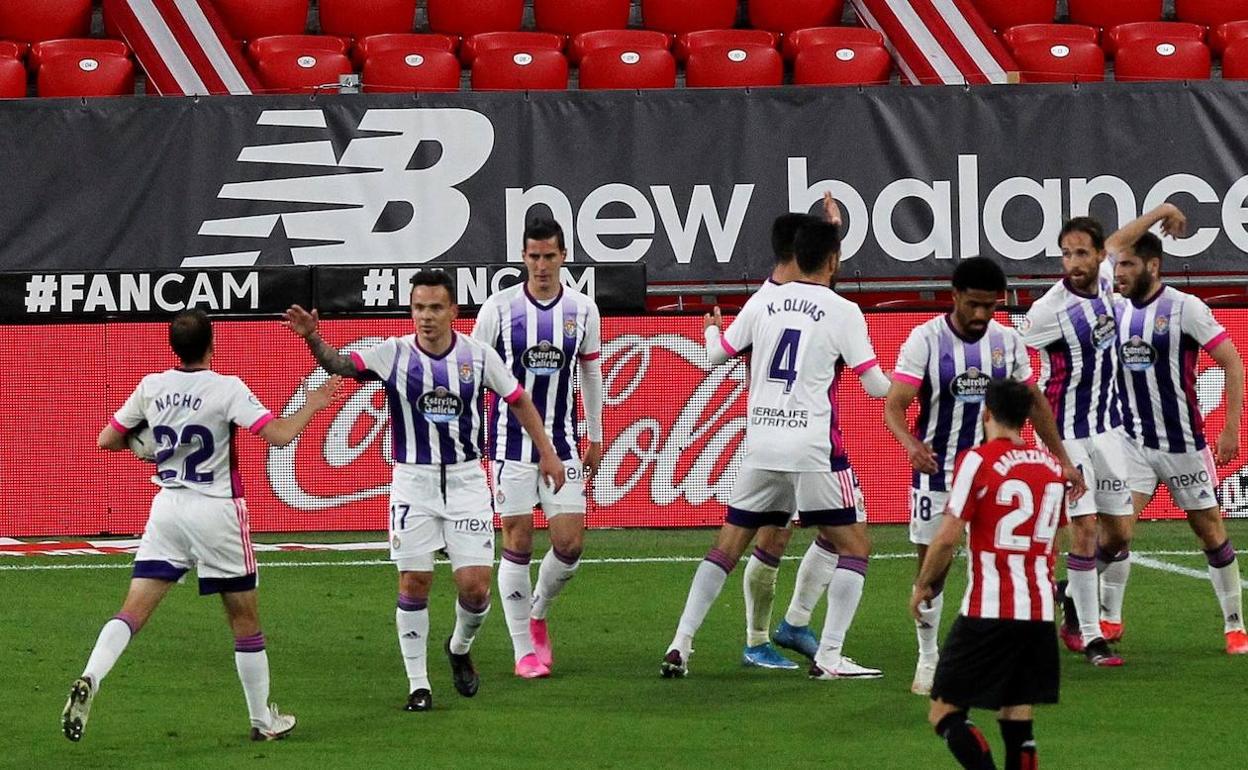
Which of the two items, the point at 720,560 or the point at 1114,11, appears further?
the point at 1114,11

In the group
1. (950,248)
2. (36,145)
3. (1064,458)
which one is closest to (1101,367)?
(1064,458)

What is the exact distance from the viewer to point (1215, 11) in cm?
1850

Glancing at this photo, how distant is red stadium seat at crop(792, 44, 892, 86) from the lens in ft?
56.3

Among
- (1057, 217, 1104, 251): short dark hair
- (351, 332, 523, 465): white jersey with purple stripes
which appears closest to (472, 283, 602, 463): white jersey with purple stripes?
(351, 332, 523, 465): white jersey with purple stripes

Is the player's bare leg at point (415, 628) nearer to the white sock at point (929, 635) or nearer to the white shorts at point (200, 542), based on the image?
the white shorts at point (200, 542)

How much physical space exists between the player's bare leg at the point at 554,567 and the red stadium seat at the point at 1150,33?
1045 centimetres

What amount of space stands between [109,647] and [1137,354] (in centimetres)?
511

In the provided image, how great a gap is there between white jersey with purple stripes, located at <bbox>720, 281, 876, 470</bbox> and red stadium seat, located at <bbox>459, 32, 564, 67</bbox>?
941 cm

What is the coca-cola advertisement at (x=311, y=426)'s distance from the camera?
45.9 ft

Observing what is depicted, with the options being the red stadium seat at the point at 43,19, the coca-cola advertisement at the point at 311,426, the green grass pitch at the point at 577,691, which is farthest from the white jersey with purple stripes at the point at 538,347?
the red stadium seat at the point at 43,19

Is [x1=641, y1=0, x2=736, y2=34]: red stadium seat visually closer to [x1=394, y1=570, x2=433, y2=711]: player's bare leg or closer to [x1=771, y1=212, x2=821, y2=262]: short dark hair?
[x1=771, y1=212, x2=821, y2=262]: short dark hair

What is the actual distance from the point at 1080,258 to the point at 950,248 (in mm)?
5833

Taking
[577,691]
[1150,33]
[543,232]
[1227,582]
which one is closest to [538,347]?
[543,232]

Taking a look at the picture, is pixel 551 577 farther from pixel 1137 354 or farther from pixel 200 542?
pixel 1137 354
